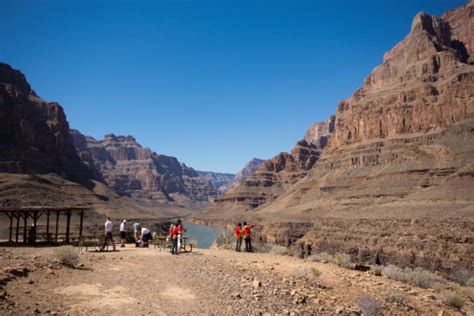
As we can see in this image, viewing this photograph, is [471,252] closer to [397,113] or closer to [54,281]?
[54,281]

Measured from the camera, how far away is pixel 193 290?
1120 cm

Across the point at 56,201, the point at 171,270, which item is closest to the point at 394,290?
the point at 171,270

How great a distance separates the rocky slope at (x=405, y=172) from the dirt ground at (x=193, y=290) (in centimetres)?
2813

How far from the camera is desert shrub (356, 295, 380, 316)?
→ 34.9ft

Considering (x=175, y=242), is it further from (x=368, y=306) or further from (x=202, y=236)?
(x=202, y=236)

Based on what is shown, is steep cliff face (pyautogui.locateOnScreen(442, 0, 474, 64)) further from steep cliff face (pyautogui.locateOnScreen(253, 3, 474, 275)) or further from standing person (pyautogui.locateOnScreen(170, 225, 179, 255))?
standing person (pyautogui.locateOnScreen(170, 225, 179, 255))

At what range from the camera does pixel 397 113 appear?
123m

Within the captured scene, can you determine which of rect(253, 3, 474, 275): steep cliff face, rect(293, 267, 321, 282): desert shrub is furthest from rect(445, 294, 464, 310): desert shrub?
rect(253, 3, 474, 275): steep cliff face

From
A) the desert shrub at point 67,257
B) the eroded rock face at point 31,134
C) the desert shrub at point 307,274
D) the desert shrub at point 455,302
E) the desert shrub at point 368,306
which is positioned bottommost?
the desert shrub at point 455,302

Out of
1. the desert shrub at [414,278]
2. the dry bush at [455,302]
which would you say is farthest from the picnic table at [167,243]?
the dry bush at [455,302]

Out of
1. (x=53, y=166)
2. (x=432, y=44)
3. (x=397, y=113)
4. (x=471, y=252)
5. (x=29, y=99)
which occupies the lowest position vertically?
(x=471, y=252)

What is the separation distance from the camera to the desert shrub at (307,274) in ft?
44.0

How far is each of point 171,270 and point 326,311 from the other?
19.2ft

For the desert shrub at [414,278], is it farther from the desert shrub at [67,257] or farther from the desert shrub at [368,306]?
the desert shrub at [67,257]
